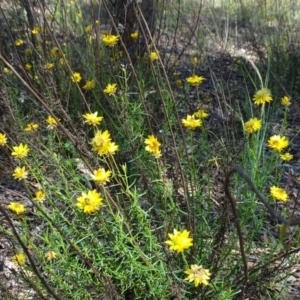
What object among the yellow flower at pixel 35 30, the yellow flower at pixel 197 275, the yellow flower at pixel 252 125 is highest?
the yellow flower at pixel 35 30

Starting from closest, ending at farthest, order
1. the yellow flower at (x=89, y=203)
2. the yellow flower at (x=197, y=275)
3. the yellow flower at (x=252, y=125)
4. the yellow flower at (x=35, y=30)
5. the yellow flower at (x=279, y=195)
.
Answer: the yellow flower at (x=197, y=275)
the yellow flower at (x=89, y=203)
the yellow flower at (x=279, y=195)
the yellow flower at (x=252, y=125)
the yellow flower at (x=35, y=30)

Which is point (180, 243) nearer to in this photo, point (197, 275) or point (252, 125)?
point (197, 275)

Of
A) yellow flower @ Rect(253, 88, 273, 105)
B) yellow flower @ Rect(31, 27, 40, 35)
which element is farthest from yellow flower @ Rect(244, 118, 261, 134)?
yellow flower @ Rect(31, 27, 40, 35)

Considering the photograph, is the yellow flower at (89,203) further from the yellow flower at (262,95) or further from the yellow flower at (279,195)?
the yellow flower at (262,95)

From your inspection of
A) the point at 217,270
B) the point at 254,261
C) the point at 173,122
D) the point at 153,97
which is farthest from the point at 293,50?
the point at 217,270

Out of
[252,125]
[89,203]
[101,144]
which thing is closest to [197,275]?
[89,203]

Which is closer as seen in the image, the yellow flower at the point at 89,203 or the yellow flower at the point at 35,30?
the yellow flower at the point at 89,203

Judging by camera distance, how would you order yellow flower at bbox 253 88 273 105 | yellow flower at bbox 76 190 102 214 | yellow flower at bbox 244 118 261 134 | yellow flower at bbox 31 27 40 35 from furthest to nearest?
1. yellow flower at bbox 31 27 40 35
2. yellow flower at bbox 253 88 273 105
3. yellow flower at bbox 244 118 261 134
4. yellow flower at bbox 76 190 102 214

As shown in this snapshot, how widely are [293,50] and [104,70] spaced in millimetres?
2113

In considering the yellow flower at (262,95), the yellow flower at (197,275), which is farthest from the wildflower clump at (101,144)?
the yellow flower at (262,95)

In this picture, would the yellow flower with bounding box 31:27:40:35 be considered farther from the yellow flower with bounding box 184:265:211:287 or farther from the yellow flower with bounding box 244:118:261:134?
the yellow flower with bounding box 184:265:211:287

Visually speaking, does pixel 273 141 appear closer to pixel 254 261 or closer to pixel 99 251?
pixel 254 261

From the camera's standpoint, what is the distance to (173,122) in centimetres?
315

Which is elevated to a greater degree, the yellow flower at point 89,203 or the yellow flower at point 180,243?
the yellow flower at point 89,203
